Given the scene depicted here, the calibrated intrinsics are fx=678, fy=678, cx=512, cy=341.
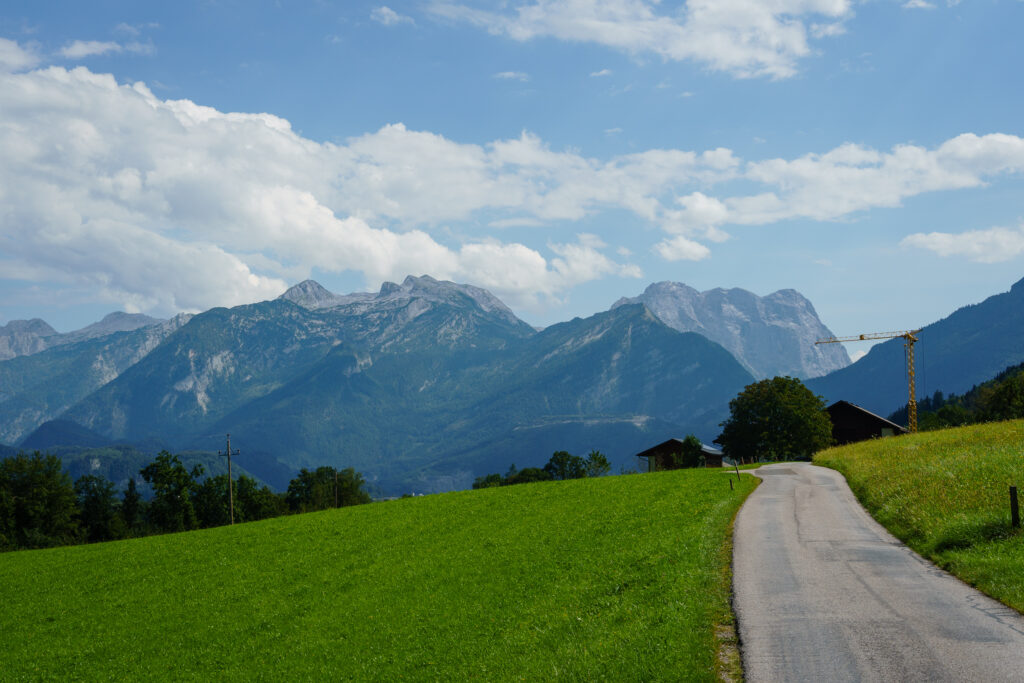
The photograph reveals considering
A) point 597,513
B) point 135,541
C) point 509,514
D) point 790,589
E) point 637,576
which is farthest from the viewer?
point 135,541

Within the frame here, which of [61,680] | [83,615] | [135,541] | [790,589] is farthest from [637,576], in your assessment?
[135,541]

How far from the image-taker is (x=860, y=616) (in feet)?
56.4

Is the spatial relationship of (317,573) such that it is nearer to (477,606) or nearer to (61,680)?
(61,680)

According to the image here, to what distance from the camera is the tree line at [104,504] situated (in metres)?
104

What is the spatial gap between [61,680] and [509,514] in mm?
25232

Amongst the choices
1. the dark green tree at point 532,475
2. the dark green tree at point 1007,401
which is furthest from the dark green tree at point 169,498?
the dark green tree at point 1007,401

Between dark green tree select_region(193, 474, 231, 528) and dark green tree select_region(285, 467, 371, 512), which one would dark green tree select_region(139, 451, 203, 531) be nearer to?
dark green tree select_region(193, 474, 231, 528)

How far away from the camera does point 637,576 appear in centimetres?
2253

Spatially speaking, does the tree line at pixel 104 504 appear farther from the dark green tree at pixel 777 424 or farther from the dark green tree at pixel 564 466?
the dark green tree at pixel 777 424

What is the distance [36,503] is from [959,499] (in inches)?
4781

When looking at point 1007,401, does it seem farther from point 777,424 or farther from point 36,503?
point 36,503

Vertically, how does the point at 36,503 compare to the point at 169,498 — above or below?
above

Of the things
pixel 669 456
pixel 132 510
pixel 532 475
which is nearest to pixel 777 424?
pixel 669 456

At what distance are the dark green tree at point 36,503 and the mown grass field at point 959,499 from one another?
110387 millimetres
